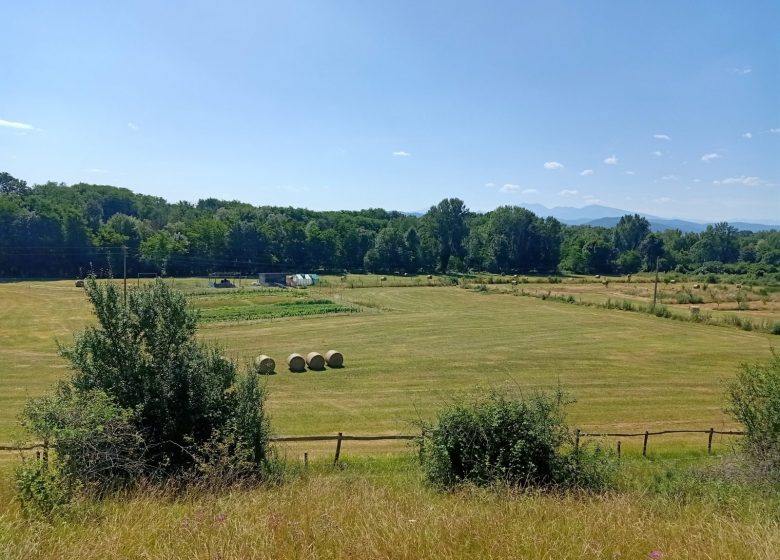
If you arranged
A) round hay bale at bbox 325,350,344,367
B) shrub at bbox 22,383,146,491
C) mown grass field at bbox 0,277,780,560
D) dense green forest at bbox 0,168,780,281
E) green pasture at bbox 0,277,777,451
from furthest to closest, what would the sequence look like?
dense green forest at bbox 0,168,780,281 → round hay bale at bbox 325,350,344,367 → green pasture at bbox 0,277,777,451 → shrub at bbox 22,383,146,491 → mown grass field at bbox 0,277,780,560

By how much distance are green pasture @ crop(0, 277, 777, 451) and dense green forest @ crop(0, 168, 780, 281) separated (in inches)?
1980

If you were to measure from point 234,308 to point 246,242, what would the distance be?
6606 centimetres

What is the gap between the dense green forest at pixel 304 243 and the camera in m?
108

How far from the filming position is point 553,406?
11.7 m

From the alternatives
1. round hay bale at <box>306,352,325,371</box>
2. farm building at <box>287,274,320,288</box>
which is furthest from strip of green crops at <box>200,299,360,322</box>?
farm building at <box>287,274,320,288</box>

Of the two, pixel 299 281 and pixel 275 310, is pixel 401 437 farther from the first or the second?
pixel 299 281

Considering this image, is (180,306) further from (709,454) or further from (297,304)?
(297,304)

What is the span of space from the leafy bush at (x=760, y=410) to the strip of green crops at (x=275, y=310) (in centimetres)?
4291

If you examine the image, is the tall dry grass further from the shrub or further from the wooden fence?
the wooden fence

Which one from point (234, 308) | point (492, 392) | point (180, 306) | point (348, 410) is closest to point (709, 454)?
point (492, 392)

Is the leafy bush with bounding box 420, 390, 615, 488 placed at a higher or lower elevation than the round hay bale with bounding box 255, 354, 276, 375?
higher

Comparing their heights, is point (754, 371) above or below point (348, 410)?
above

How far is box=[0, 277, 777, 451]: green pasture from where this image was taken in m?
22.3

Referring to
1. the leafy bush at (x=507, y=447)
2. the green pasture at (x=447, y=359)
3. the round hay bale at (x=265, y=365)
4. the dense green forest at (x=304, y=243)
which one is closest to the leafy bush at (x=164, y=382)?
the green pasture at (x=447, y=359)
